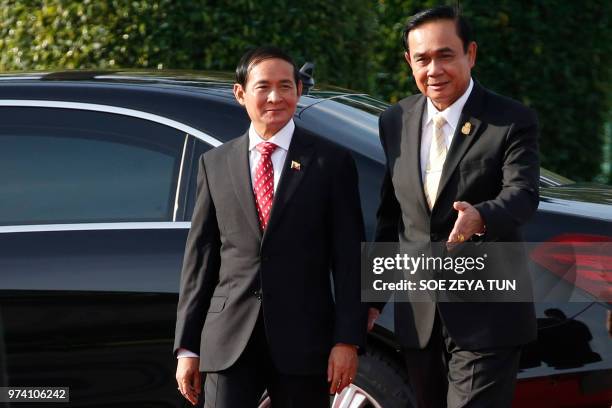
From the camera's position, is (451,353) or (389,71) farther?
(389,71)

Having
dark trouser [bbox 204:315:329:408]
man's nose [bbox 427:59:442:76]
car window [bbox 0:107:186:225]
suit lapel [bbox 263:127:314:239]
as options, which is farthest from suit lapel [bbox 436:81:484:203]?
car window [bbox 0:107:186:225]

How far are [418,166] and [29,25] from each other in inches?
188

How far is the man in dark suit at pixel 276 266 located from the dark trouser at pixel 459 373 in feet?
0.74

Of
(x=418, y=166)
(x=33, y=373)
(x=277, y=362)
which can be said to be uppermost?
(x=418, y=166)

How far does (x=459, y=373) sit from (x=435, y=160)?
605mm

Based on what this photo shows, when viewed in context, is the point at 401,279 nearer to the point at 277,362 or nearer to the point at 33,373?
the point at 277,362

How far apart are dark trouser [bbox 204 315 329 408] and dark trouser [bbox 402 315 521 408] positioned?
0.29 metres

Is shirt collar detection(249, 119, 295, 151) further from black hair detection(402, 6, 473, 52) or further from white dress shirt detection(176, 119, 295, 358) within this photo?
black hair detection(402, 6, 473, 52)

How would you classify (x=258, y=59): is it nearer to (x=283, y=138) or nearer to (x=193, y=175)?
(x=283, y=138)

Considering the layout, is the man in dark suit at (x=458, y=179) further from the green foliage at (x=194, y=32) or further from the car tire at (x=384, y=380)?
the green foliage at (x=194, y=32)

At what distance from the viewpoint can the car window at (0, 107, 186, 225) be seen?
14.9ft

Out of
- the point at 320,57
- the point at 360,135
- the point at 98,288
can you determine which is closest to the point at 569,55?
the point at 320,57

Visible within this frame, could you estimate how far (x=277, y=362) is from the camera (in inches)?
142

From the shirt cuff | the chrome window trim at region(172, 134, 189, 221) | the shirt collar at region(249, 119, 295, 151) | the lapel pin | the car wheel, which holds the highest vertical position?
the lapel pin
